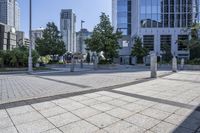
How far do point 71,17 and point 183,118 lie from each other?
5420 centimetres

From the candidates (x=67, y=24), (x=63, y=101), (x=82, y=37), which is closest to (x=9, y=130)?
(x=63, y=101)

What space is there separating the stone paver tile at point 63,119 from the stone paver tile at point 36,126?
0.59 ft

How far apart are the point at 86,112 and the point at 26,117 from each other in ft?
5.57

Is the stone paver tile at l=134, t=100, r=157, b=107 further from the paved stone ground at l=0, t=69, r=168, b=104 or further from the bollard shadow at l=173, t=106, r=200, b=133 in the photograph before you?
the paved stone ground at l=0, t=69, r=168, b=104

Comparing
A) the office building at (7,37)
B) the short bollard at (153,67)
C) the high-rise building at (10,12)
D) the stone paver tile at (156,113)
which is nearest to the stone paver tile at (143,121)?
the stone paver tile at (156,113)

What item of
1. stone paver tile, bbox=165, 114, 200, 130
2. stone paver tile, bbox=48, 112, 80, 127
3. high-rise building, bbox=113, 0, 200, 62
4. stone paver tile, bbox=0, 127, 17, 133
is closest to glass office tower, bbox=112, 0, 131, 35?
high-rise building, bbox=113, 0, 200, 62

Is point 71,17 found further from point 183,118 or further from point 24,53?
point 183,118

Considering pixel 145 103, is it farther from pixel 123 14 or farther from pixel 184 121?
pixel 123 14

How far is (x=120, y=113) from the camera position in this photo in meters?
6.25

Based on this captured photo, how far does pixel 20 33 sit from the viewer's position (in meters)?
126

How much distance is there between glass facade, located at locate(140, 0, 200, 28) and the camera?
59125 mm

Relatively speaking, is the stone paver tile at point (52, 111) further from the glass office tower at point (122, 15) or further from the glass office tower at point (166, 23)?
the glass office tower at point (122, 15)

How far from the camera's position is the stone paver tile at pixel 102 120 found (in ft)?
17.5

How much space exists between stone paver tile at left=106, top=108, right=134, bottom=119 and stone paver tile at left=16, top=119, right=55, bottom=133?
1.86 metres
